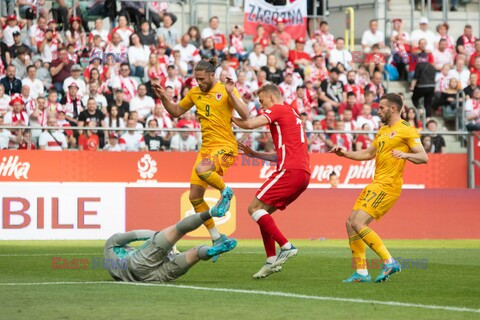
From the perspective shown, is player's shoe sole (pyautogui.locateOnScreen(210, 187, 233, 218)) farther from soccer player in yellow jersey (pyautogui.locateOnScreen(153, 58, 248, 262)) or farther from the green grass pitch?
soccer player in yellow jersey (pyautogui.locateOnScreen(153, 58, 248, 262))

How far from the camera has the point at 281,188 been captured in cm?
1294

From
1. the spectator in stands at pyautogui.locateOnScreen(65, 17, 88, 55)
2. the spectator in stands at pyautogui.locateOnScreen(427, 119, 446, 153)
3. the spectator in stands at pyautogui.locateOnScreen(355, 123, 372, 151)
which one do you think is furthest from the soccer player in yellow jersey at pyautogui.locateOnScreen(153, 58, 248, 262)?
the spectator in stands at pyautogui.locateOnScreen(427, 119, 446, 153)

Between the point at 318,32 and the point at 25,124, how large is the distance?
9.73 meters

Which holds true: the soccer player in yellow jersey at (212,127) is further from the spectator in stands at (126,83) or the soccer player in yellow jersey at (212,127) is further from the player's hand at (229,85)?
the spectator in stands at (126,83)

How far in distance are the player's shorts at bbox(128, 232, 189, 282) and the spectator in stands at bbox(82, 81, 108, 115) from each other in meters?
12.8

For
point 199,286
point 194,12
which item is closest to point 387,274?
point 199,286

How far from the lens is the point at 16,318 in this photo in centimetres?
856

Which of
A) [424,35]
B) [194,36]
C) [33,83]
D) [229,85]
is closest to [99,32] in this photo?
[33,83]

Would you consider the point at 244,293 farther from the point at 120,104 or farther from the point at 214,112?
the point at 120,104

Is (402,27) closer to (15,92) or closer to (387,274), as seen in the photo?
(15,92)

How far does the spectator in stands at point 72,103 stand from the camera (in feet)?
77.4

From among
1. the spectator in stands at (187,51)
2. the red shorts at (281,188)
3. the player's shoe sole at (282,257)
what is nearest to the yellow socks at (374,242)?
the player's shoe sole at (282,257)

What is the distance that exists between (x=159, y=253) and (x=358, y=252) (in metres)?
2.39

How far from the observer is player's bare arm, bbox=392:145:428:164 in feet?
38.9
